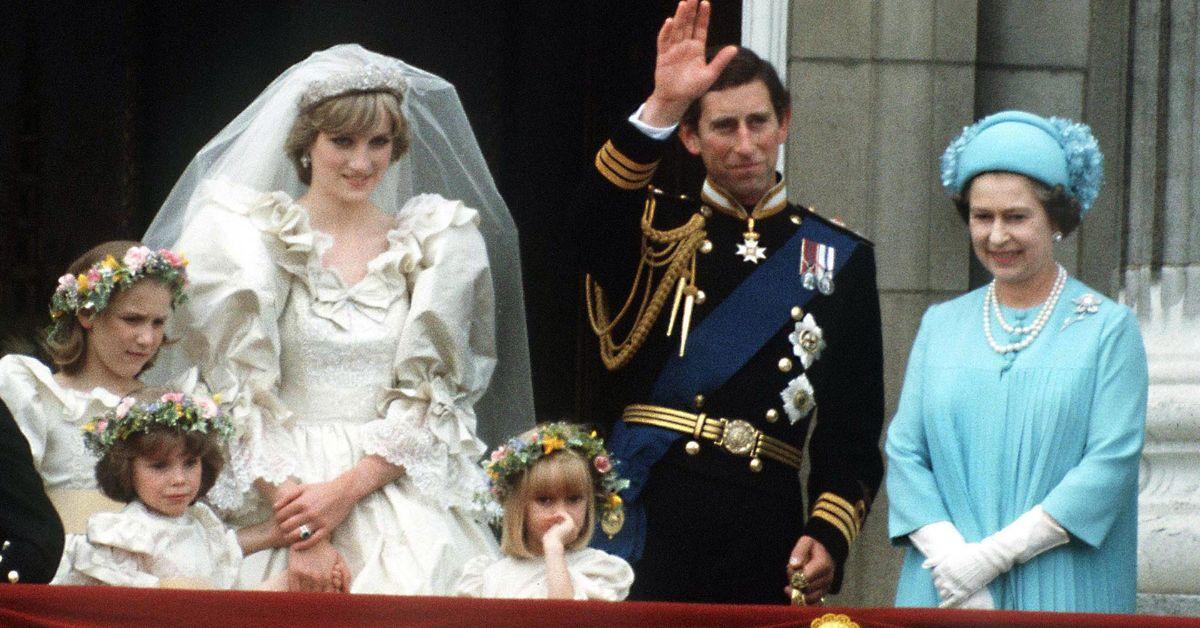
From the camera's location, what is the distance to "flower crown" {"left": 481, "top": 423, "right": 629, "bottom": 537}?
5.15m

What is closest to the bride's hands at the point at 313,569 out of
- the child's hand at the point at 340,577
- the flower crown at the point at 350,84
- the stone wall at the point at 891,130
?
the child's hand at the point at 340,577

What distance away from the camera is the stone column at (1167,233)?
20.9ft

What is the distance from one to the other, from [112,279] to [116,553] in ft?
1.95

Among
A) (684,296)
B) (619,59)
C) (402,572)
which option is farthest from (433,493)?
(619,59)

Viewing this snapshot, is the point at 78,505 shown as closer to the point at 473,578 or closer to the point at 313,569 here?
the point at 313,569

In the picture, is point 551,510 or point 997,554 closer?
point 997,554

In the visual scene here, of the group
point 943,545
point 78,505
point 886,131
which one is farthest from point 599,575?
point 886,131

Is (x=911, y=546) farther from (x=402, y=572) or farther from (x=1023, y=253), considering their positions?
(x=402, y=572)

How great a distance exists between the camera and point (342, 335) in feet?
18.0

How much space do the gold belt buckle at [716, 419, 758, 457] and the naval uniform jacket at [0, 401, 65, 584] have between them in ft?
4.40

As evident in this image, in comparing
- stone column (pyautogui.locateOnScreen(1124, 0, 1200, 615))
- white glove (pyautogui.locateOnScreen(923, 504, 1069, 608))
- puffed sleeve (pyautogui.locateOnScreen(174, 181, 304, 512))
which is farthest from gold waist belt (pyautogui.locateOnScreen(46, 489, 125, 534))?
stone column (pyautogui.locateOnScreen(1124, 0, 1200, 615))

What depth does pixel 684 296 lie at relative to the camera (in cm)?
543

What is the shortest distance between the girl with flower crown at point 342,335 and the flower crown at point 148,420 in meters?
0.21

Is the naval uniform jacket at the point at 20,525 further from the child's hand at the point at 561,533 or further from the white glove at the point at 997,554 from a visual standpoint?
the white glove at the point at 997,554
